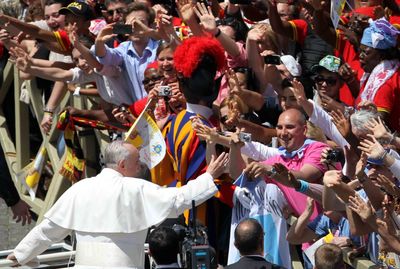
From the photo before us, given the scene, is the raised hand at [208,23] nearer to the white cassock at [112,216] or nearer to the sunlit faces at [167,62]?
the sunlit faces at [167,62]

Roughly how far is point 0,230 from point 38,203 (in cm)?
190

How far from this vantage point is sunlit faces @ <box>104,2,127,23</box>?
1273cm

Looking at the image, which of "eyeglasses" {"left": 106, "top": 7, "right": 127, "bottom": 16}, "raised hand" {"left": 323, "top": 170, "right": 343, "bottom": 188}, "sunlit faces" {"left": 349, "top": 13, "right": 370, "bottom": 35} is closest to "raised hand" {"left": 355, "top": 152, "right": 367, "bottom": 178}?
"raised hand" {"left": 323, "top": 170, "right": 343, "bottom": 188}

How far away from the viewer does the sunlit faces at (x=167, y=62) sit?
11.2m

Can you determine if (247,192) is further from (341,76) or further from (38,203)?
(38,203)

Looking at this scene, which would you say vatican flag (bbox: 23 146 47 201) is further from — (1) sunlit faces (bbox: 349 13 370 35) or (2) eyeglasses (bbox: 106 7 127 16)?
(1) sunlit faces (bbox: 349 13 370 35)

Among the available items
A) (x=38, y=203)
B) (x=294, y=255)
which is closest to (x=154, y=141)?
(x=294, y=255)

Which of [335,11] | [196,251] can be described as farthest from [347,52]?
[196,251]

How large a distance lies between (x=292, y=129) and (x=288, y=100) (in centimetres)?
75

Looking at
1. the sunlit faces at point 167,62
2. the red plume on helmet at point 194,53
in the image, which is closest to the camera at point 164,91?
the sunlit faces at point 167,62

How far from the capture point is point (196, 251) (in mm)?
9094

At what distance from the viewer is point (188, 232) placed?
934 centimetres

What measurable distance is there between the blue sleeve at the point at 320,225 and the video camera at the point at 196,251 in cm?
111

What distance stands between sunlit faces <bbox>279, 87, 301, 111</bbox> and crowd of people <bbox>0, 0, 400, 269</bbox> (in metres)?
0.02
